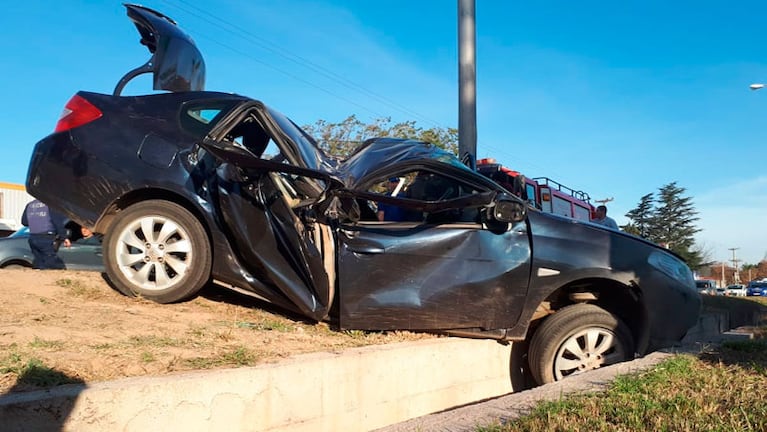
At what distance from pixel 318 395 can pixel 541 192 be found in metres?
9.80

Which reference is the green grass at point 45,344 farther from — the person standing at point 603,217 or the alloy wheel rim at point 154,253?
the person standing at point 603,217

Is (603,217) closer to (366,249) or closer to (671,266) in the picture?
(671,266)

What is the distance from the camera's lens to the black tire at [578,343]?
4.22 m

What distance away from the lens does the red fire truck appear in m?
9.20

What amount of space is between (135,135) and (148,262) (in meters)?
1.01

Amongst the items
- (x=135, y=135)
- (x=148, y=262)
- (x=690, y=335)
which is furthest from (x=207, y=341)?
(x=690, y=335)

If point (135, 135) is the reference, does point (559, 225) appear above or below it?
below

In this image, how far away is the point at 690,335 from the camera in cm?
743

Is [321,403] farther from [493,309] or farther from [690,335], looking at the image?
[690,335]

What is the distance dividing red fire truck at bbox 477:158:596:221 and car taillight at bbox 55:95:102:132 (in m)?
4.83

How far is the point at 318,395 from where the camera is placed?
3326 millimetres

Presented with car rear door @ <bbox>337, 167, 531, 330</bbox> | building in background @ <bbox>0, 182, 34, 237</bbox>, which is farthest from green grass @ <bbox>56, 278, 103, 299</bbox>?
building in background @ <bbox>0, 182, 34, 237</bbox>

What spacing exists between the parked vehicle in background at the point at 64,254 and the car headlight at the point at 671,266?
22.8 ft

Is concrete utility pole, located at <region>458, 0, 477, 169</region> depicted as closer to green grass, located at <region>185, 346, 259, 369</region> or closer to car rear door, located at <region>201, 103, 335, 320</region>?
car rear door, located at <region>201, 103, 335, 320</region>
